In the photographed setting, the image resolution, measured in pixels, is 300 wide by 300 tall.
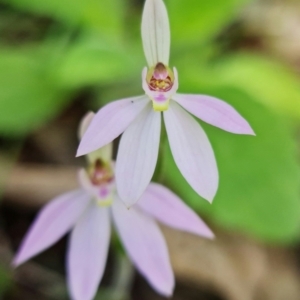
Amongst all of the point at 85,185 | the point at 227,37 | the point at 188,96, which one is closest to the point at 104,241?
the point at 85,185

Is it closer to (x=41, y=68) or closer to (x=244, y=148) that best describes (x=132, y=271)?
(x=244, y=148)

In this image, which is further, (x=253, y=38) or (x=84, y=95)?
(x=253, y=38)

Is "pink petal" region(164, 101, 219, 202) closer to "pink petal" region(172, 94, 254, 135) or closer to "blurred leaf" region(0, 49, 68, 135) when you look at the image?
"pink petal" region(172, 94, 254, 135)

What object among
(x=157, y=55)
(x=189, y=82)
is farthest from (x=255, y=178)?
(x=157, y=55)

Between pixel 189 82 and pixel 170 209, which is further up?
pixel 189 82

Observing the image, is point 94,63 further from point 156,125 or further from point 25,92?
point 156,125

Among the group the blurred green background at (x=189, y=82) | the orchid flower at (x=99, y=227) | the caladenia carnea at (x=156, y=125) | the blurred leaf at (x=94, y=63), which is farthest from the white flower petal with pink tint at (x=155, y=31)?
the blurred leaf at (x=94, y=63)
